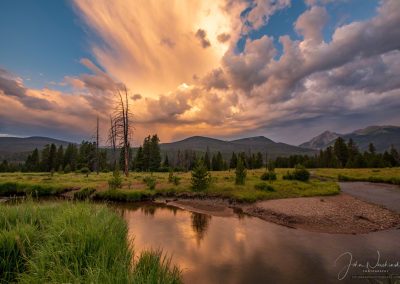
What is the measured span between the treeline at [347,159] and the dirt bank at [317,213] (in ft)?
182

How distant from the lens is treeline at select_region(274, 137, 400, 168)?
68.9m

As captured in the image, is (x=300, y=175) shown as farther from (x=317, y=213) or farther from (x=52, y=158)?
(x=52, y=158)

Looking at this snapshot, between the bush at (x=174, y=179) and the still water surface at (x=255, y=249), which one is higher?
the bush at (x=174, y=179)

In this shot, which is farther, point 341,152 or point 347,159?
point 341,152

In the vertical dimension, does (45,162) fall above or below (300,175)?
above

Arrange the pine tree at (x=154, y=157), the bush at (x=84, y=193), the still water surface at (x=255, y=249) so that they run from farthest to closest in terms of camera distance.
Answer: the pine tree at (x=154, y=157), the bush at (x=84, y=193), the still water surface at (x=255, y=249)

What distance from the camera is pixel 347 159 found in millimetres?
80188

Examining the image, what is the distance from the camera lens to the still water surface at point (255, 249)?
9.56 meters

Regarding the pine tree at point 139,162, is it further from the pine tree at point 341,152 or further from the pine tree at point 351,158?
the pine tree at point 341,152

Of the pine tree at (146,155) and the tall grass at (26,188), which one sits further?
the pine tree at (146,155)

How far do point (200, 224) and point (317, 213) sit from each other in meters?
10.3

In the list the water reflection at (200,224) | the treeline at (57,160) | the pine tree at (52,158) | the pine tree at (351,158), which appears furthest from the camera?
the pine tree at (52,158)

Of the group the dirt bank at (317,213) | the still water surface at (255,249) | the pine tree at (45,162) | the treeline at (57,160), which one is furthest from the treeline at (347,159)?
the pine tree at (45,162)

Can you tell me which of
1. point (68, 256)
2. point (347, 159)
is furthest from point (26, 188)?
point (347, 159)
